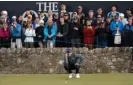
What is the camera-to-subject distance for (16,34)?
901 inches

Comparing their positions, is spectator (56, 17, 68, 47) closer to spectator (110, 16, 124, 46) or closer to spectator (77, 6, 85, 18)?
spectator (77, 6, 85, 18)

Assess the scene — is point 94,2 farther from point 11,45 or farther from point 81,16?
point 11,45

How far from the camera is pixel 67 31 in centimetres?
2272

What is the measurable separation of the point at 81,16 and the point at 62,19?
946mm

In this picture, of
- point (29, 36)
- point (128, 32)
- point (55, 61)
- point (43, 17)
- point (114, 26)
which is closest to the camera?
point (114, 26)

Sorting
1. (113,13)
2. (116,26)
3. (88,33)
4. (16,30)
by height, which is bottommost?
(88,33)

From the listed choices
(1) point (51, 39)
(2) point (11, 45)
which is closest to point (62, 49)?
(1) point (51, 39)

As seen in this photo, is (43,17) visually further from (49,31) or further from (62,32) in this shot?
(62,32)

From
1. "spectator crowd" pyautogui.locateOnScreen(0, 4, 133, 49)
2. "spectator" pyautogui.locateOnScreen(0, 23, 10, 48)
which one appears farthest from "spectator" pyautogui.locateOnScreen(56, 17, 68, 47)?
"spectator" pyautogui.locateOnScreen(0, 23, 10, 48)

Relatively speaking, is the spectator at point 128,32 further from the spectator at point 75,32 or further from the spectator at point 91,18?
the spectator at point 75,32
